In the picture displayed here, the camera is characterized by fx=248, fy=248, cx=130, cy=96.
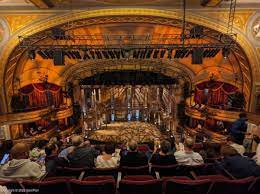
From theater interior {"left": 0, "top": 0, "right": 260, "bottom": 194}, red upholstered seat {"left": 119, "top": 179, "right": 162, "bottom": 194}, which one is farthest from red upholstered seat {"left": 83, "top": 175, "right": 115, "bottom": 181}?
red upholstered seat {"left": 119, "top": 179, "right": 162, "bottom": 194}

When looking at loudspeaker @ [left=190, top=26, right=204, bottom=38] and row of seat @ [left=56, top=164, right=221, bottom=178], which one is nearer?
row of seat @ [left=56, top=164, right=221, bottom=178]

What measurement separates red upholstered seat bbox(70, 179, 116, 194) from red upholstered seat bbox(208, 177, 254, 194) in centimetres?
128

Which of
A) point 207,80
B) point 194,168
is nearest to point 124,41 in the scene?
point 207,80

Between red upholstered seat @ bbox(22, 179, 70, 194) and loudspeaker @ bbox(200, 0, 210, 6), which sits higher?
loudspeaker @ bbox(200, 0, 210, 6)

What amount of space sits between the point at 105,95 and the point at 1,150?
9745 millimetres

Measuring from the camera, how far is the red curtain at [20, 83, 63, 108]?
43.7 ft

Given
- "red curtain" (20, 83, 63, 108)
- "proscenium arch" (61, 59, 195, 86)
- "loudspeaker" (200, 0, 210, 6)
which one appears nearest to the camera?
"loudspeaker" (200, 0, 210, 6)

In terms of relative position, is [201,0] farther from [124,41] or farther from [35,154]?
[35,154]

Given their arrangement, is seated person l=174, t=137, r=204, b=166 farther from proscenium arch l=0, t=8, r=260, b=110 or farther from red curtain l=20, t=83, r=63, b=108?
red curtain l=20, t=83, r=63, b=108

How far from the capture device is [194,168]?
3.77m

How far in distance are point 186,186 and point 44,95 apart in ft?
40.6

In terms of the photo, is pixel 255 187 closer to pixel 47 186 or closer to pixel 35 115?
pixel 47 186

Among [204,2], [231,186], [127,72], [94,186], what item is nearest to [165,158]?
[231,186]

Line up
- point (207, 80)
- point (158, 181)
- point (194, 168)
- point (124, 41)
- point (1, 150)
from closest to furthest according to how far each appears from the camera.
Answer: point (158, 181) → point (194, 168) → point (1, 150) → point (124, 41) → point (207, 80)
